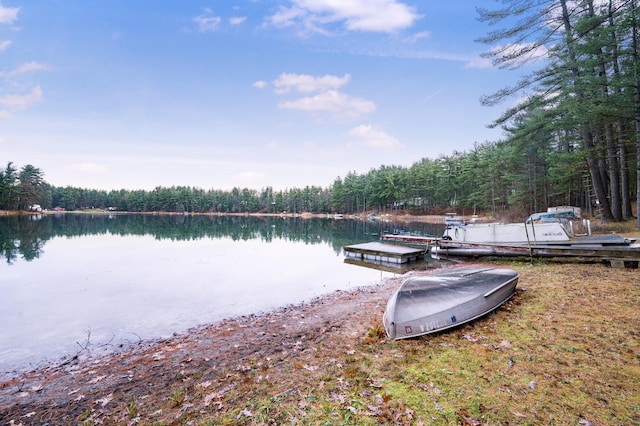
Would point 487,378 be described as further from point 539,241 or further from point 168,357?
point 539,241

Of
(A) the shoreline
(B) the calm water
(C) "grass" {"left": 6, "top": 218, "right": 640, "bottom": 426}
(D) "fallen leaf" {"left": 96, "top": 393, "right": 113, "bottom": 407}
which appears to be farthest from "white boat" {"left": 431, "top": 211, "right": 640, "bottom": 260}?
(D) "fallen leaf" {"left": 96, "top": 393, "right": 113, "bottom": 407}

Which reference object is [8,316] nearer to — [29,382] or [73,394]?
[29,382]

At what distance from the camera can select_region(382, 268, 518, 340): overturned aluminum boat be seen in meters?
5.15

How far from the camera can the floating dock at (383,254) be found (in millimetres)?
17828

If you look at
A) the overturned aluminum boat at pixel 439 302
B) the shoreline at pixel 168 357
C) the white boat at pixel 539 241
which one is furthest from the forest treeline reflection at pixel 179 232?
the overturned aluminum boat at pixel 439 302

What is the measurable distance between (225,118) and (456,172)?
162ft

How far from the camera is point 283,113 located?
42875 mm

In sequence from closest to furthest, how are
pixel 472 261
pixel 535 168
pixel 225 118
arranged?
pixel 472 261 → pixel 535 168 → pixel 225 118

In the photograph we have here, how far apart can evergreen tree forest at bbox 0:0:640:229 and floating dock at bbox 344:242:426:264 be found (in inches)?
343

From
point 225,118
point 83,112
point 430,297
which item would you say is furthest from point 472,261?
point 83,112

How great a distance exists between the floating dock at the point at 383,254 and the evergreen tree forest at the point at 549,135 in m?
8.72

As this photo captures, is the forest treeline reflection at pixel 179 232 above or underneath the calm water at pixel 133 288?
above

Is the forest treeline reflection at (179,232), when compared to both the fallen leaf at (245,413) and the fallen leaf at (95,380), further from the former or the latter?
the fallen leaf at (245,413)

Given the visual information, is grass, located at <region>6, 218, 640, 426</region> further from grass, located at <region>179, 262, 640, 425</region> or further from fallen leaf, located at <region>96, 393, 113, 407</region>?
fallen leaf, located at <region>96, 393, 113, 407</region>
